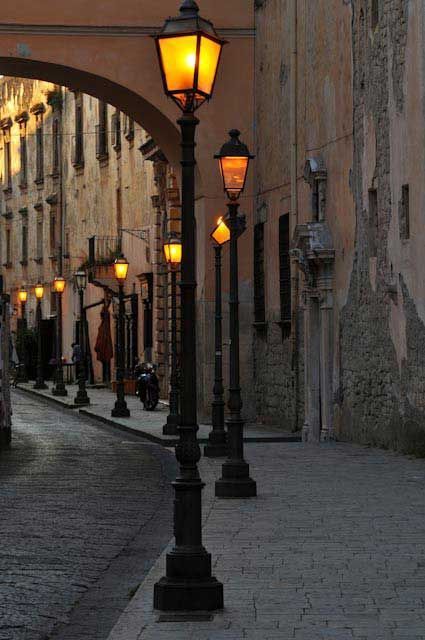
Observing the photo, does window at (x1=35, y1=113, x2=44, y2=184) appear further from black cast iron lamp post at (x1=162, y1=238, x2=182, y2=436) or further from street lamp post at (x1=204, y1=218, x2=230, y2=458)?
street lamp post at (x1=204, y1=218, x2=230, y2=458)

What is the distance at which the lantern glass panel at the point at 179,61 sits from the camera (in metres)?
9.63

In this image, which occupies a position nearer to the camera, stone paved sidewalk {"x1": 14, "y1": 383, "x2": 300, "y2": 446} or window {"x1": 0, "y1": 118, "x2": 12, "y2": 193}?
stone paved sidewalk {"x1": 14, "y1": 383, "x2": 300, "y2": 446}

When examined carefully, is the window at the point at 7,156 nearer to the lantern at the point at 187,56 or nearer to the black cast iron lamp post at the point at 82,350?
the black cast iron lamp post at the point at 82,350

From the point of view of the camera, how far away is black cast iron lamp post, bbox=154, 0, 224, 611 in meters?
9.34

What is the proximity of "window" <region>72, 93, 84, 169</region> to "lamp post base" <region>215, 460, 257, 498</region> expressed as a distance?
1532 inches

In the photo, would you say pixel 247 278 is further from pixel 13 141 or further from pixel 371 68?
pixel 13 141

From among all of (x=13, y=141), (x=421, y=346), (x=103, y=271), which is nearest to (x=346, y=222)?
(x=421, y=346)

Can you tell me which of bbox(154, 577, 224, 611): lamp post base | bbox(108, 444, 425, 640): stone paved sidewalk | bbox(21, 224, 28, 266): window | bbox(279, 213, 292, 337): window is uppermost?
bbox(21, 224, 28, 266): window

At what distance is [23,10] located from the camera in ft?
98.6

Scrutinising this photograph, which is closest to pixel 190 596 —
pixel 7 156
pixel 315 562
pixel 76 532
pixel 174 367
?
pixel 315 562

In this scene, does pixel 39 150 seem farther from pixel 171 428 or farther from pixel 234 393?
pixel 234 393

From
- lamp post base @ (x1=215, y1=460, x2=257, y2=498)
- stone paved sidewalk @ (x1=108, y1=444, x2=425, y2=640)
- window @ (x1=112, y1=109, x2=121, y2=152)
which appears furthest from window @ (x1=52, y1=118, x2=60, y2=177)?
lamp post base @ (x1=215, y1=460, x2=257, y2=498)

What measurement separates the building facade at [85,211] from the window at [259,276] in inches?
360

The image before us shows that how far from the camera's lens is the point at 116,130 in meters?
49.0
